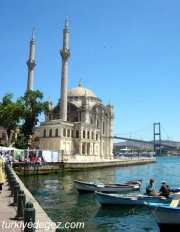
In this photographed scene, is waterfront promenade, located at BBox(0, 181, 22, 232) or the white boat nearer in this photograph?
waterfront promenade, located at BBox(0, 181, 22, 232)

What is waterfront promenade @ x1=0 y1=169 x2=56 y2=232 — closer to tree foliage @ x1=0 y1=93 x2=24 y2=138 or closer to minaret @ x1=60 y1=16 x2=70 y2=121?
tree foliage @ x1=0 y1=93 x2=24 y2=138

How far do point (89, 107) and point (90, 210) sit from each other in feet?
157

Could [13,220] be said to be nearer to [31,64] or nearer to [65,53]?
[65,53]

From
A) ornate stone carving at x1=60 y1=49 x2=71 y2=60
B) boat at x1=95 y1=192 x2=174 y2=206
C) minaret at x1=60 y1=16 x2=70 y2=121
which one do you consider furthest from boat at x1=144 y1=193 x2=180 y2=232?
ornate stone carving at x1=60 y1=49 x2=71 y2=60

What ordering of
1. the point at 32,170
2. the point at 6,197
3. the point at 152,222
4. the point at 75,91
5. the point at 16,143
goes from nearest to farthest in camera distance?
1. the point at 6,197
2. the point at 152,222
3. the point at 32,170
4. the point at 16,143
5. the point at 75,91

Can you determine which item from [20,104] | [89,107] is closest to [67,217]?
[20,104]

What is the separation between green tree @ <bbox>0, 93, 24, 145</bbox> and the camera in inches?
1533

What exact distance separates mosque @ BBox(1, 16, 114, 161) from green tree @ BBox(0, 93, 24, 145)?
845 centimetres

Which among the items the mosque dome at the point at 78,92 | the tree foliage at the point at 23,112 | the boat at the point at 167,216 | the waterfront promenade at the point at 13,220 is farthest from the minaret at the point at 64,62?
the waterfront promenade at the point at 13,220

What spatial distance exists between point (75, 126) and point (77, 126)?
44cm

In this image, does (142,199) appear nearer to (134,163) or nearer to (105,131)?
(134,163)

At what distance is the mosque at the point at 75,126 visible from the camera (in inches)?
1949

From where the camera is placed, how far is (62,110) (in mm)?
50469

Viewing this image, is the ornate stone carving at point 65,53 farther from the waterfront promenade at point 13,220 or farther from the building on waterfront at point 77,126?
the waterfront promenade at point 13,220
